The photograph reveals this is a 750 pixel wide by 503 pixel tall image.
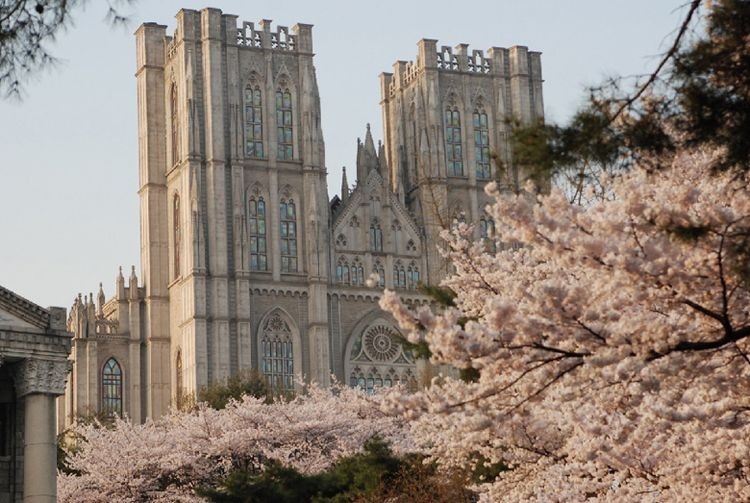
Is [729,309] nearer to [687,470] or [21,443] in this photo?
[687,470]

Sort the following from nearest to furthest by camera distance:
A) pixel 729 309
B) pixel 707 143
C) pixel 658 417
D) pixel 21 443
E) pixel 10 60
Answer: pixel 707 143 < pixel 10 60 < pixel 729 309 < pixel 658 417 < pixel 21 443

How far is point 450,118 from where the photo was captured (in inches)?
3514

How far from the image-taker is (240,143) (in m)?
82.2

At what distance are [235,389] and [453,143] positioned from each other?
24.7 metres

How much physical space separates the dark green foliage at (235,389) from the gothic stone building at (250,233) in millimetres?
3958

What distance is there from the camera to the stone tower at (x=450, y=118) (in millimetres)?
87438

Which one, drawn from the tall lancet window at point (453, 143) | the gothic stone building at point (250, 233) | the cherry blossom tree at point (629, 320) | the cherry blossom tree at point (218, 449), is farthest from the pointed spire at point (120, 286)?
the cherry blossom tree at point (629, 320)

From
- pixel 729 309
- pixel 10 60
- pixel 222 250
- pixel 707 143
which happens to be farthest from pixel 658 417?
pixel 222 250

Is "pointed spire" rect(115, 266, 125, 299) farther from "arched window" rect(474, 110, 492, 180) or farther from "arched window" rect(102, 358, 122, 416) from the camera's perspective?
"arched window" rect(474, 110, 492, 180)

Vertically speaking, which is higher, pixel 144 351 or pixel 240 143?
pixel 240 143

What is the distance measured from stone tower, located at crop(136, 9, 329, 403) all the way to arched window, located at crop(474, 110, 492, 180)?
31.0 feet

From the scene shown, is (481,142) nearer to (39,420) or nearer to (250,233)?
(250,233)

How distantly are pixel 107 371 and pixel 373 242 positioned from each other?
14.7 metres

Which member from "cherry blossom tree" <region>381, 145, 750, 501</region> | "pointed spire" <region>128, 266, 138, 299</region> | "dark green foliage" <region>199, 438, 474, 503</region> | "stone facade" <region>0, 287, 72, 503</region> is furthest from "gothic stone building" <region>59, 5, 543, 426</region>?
"cherry blossom tree" <region>381, 145, 750, 501</region>
